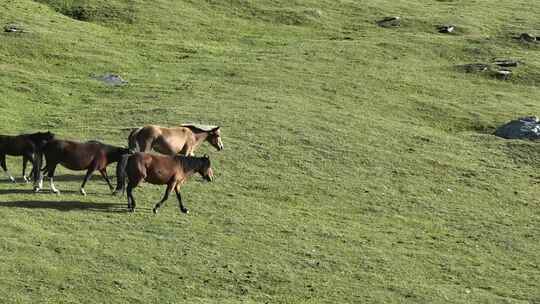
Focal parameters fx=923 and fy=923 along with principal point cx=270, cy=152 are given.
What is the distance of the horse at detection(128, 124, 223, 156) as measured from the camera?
27531 mm

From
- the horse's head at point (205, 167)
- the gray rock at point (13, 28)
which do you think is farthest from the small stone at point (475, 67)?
the horse's head at point (205, 167)

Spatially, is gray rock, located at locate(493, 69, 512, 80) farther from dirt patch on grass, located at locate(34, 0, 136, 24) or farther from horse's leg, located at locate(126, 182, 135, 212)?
horse's leg, located at locate(126, 182, 135, 212)

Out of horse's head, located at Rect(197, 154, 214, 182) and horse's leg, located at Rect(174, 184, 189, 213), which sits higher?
horse's head, located at Rect(197, 154, 214, 182)

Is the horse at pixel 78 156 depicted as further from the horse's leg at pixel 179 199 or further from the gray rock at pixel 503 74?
the gray rock at pixel 503 74

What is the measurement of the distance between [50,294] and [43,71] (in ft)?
85.9

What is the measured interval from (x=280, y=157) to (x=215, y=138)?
2732mm

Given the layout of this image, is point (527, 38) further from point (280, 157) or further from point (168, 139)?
point (168, 139)

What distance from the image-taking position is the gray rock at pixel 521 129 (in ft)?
123

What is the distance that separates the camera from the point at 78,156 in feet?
82.1

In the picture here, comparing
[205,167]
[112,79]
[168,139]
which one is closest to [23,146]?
[168,139]

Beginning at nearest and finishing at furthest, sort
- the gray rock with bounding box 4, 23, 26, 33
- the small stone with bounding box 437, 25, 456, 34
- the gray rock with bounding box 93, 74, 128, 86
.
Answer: the gray rock with bounding box 93, 74, 128, 86
the gray rock with bounding box 4, 23, 26, 33
the small stone with bounding box 437, 25, 456, 34

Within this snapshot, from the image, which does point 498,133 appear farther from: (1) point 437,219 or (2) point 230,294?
(2) point 230,294

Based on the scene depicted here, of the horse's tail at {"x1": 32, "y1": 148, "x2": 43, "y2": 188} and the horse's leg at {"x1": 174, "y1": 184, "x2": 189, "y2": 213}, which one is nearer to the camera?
the horse's leg at {"x1": 174, "y1": 184, "x2": 189, "y2": 213}

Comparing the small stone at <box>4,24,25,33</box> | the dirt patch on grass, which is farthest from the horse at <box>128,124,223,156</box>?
the dirt patch on grass
